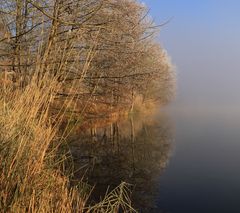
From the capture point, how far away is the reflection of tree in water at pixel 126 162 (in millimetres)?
7250

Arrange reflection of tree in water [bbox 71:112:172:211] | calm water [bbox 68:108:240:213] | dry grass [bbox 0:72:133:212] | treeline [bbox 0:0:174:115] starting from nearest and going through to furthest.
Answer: dry grass [bbox 0:72:133:212]
calm water [bbox 68:108:240:213]
reflection of tree in water [bbox 71:112:172:211]
treeline [bbox 0:0:174:115]

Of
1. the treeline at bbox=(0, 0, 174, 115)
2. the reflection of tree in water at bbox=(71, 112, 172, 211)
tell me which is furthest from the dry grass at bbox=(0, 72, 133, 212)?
the treeline at bbox=(0, 0, 174, 115)

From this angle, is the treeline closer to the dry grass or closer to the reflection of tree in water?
the reflection of tree in water

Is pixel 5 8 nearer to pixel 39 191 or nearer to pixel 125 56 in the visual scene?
pixel 125 56

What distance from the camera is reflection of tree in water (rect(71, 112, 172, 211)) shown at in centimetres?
725

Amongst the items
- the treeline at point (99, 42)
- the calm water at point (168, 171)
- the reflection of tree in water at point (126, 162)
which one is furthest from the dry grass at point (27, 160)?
the treeline at point (99, 42)

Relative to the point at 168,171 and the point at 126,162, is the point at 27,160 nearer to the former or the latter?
the point at 168,171

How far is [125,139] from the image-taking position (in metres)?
14.7

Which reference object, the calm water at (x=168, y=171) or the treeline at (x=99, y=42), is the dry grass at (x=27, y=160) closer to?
the calm water at (x=168, y=171)

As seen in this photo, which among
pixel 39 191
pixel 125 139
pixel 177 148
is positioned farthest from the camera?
pixel 125 139

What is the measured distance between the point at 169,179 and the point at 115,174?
1300 mm

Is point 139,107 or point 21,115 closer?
point 21,115

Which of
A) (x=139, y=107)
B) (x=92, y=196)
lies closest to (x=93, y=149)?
(x=92, y=196)

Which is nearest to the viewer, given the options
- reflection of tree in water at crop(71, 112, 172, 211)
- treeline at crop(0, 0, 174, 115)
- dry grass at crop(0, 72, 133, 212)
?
dry grass at crop(0, 72, 133, 212)
